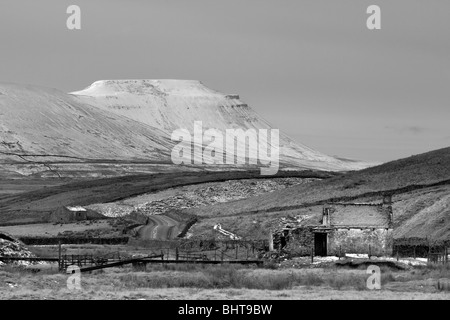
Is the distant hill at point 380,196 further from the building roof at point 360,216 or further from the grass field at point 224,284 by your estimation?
the grass field at point 224,284

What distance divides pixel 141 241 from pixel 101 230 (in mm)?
15289

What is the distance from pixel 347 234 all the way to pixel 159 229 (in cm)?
3301

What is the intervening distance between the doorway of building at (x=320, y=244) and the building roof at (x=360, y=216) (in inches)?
31.0

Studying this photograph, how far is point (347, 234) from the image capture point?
64312mm

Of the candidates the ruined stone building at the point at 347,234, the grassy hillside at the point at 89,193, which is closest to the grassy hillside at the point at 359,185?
the grassy hillside at the point at 89,193

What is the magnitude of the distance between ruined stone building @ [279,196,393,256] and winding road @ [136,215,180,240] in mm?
23430

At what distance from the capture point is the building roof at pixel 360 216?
64594 mm

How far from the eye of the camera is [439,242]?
71.0 meters

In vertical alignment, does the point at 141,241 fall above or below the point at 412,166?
below

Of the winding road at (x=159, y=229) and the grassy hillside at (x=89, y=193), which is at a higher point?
the grassy hillside at (x=89, y=193)
